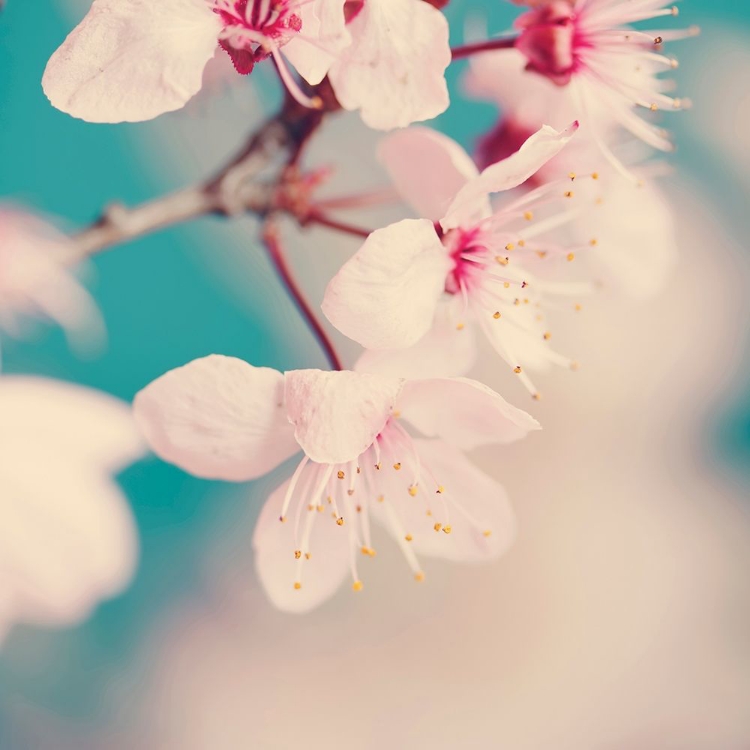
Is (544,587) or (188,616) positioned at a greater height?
(188,616)

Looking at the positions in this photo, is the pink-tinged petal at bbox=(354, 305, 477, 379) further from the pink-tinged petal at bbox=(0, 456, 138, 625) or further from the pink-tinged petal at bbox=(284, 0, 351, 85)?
the pink-tinged petal at bbox=(0, 456, 138, 625)

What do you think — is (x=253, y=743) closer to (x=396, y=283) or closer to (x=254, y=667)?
(x=254, y=667)

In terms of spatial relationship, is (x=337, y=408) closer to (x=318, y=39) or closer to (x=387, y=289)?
(x=387, y=289)

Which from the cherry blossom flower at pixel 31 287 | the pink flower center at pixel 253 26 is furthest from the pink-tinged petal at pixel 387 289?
the cherry blossom flower at pixel 31 287

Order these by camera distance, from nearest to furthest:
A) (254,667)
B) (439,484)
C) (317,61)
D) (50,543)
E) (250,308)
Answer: (317,61) → (439,484) → (50,543) → (250,308) → (254,667)

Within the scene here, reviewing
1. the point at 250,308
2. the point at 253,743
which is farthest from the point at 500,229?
the point at 253,743

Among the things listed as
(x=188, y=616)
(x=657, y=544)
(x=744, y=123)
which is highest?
(x=744, y=123)

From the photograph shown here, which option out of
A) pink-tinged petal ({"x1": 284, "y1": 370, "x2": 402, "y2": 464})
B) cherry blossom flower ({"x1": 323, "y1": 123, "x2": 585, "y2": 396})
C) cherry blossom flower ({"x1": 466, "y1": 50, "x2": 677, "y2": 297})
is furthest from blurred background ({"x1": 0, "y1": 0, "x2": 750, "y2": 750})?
pink-tinged petal ({"x1": 284, "y1": 370, "x2": 402, "y2": 464})

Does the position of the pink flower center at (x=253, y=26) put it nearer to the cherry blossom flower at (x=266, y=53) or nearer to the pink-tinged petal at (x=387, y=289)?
the cherry blossom flower at (x=266, y=53)
